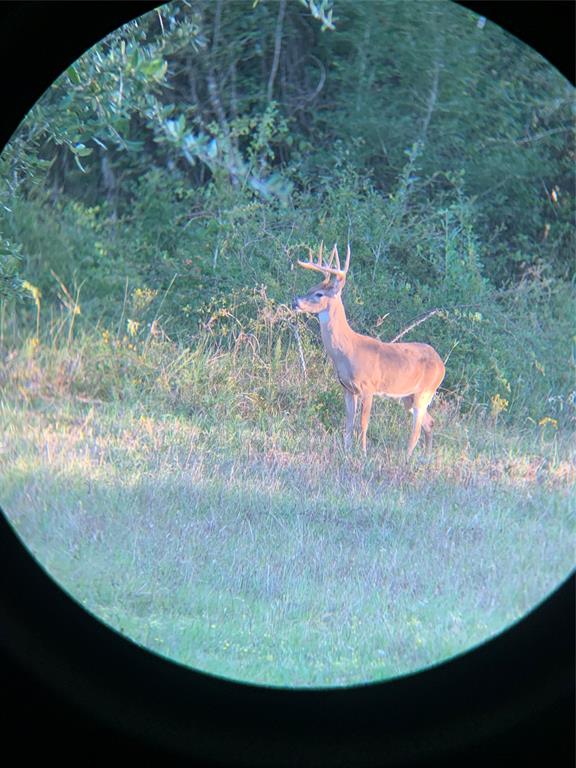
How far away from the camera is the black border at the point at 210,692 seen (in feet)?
7.98

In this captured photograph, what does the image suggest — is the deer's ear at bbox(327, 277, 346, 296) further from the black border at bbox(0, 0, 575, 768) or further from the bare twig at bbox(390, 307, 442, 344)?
the black border at bbox(0, 0, 575, 768)

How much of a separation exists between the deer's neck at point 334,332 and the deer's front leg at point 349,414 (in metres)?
0.28

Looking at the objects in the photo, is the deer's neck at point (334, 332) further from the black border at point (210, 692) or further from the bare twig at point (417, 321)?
the black border at point (210, 692)

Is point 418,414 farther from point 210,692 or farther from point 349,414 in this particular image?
point 210,692

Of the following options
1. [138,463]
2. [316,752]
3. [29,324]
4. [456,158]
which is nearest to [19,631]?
[316,752]

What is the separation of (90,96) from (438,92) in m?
5.19

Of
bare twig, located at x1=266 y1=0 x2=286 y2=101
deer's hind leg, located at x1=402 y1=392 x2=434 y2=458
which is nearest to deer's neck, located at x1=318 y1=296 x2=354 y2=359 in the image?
deer's hind leg, located at x1=402 y1=392 x2=434 y2=458

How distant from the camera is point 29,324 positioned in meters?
8.09

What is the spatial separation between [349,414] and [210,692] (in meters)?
3.59

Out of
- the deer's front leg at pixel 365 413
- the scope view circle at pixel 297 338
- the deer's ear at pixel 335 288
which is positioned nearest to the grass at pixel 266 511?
the scope view circle at pixel 297 338

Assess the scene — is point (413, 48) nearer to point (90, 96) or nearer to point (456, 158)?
point (456, 158)

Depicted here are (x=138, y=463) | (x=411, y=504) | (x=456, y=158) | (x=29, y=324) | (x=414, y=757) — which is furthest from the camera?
(x=456, y=158)

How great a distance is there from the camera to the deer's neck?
596cm

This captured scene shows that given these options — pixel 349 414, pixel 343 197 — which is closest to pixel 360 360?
pixel 349 414
